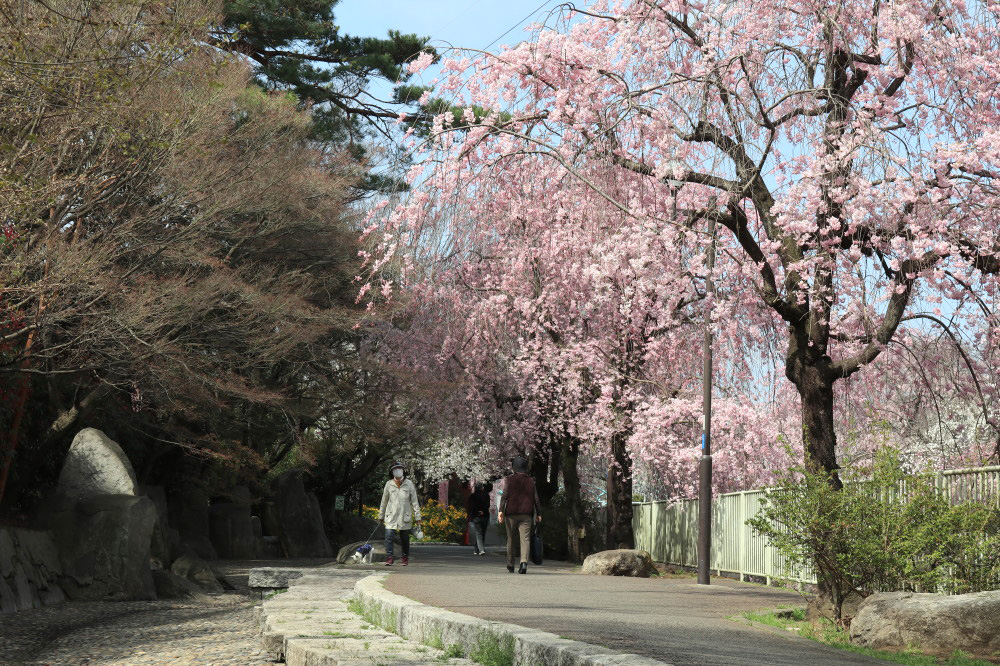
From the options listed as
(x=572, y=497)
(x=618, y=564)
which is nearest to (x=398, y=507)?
(x=618, y=564)

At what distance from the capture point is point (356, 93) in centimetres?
2556

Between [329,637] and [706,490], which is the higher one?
[706,490]

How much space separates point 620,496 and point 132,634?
13.0 meters

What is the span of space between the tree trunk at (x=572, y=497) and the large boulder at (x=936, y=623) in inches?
676

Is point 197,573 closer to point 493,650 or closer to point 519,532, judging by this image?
point 519,532

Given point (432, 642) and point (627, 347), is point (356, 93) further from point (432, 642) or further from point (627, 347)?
point (432, 642)

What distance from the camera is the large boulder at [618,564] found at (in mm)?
18281

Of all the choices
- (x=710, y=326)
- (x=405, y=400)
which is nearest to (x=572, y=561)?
(x=405, y=400)

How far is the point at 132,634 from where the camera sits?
1274 centimetres

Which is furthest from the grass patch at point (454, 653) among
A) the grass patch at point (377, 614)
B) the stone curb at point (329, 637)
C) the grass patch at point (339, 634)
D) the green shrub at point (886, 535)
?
the green shrub at point (886, 535)

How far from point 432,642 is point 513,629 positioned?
117cm

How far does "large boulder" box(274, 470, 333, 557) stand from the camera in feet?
96.1

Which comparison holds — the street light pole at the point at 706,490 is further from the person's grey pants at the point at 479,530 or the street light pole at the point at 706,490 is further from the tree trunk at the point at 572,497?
the person's grey pants at the point at 479,530

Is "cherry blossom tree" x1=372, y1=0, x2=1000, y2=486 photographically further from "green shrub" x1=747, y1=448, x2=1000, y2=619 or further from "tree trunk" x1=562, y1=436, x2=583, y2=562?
"tree trunk" x1=562, y1=436, x2=583, y2=562
